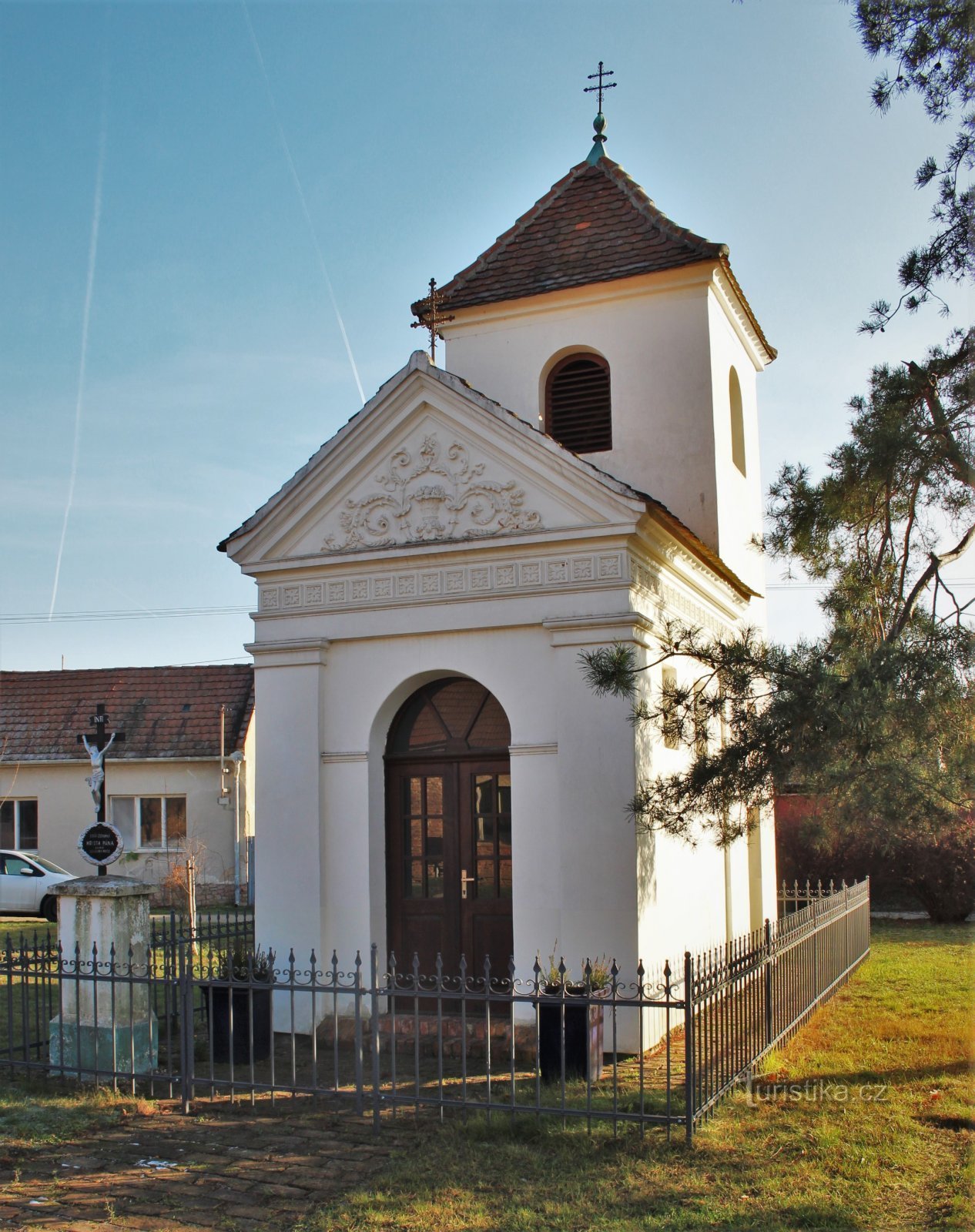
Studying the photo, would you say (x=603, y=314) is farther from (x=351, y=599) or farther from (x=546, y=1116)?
(x=546, y=1116)


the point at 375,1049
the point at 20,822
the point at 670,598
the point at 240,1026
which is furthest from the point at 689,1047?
the point at 20,822

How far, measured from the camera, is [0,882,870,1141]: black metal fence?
7.70 m

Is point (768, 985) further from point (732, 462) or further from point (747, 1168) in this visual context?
point (732, 462)

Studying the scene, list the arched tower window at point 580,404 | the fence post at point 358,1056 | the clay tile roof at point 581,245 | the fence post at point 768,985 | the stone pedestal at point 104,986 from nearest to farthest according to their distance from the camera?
the fence post at point 358,1056, the fence post at point 768,985, the stone pedestal at point 104,986, the clay tile roof at point 581,245, the arched tower window at point 580,404

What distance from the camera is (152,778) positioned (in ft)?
86.5

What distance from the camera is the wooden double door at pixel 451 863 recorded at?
10758mm

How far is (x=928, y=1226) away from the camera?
5992 millimetres

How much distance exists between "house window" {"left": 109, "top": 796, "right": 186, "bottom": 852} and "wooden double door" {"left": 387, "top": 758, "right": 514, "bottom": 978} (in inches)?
640

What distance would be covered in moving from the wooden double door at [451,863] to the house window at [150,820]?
16.2 m

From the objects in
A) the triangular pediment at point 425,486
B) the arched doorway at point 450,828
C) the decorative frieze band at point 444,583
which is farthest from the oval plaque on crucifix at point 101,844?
the triangular pediment at point 425,486

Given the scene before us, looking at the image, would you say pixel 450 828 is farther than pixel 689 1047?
Yes

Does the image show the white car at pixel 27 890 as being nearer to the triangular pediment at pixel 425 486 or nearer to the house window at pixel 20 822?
the house window at pixel 20 822

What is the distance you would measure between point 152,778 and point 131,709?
2117mm

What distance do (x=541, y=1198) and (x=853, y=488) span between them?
15.9ft
